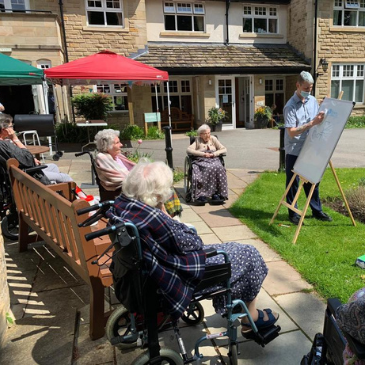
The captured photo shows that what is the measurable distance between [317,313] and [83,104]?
12826mm

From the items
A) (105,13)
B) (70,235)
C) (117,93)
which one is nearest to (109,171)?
(70,235)

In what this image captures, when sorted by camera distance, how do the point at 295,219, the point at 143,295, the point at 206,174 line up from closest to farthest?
the point at 143,295 → the point at 295,219 → the point at 206,174

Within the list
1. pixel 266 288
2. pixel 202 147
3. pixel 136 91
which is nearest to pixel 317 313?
pixel 266 288

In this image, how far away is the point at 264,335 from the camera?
2211 mm

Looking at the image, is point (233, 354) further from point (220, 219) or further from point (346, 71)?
point (346, 71)

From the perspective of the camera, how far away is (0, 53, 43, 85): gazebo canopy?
24.9ft

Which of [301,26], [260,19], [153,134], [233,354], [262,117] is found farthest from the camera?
[260,19]

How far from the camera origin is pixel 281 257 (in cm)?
354

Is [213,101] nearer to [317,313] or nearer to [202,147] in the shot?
[202,147]

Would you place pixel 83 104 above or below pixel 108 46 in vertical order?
below

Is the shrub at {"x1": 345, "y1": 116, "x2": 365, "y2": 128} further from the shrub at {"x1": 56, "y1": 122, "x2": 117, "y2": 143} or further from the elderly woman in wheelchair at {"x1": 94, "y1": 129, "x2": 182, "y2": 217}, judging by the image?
the elderly woman in wheelchair at {"x1": 94, "y1": 129, "x2": 182, "y2": 217}

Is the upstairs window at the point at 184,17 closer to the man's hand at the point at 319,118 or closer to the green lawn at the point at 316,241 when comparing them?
the green lawn at the point at 316,241

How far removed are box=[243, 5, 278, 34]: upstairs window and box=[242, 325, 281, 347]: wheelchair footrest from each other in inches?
704

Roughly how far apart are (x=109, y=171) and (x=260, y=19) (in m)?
17.1
